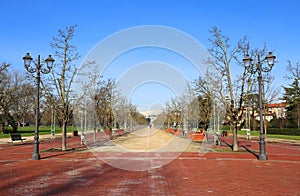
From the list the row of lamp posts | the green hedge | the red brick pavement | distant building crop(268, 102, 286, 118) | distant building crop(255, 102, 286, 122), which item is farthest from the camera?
distant building crop(268, 102, 286, 118)

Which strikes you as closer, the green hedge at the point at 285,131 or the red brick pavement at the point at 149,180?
the red brick pavement at the point at 149,180

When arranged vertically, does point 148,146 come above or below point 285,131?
below

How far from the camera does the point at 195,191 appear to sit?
8359 millimetres

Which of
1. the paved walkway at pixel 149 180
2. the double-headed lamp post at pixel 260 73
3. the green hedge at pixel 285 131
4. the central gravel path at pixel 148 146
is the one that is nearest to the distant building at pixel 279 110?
the green hedge at pixel 285 131

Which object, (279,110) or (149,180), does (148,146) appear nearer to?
(149,180)

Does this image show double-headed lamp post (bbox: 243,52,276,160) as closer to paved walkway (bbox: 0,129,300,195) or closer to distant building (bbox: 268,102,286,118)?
paved walkway (bbox: 0,129,300,195)

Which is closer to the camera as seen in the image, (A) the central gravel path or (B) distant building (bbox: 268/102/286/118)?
(A) the central gravel path

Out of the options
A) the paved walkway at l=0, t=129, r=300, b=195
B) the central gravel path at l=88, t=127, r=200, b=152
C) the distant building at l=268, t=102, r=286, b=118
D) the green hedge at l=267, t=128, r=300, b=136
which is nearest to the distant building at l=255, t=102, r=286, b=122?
the distant building at l=268, t=102, r=286, b=118

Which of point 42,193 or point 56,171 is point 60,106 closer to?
point 56,171

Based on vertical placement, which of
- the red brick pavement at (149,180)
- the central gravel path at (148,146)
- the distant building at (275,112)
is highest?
the distant building at (275,112)

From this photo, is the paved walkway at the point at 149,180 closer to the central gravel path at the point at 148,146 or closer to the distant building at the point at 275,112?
the central gravel path at the point at 148,146

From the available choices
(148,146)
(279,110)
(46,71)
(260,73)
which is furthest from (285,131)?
(279,110)

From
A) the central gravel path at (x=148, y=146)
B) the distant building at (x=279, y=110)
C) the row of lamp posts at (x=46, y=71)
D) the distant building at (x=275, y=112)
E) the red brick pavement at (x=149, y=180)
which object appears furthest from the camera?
the distant building at (x=279, y=110)

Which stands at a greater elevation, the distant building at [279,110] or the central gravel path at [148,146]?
the distant building at [279,110]
